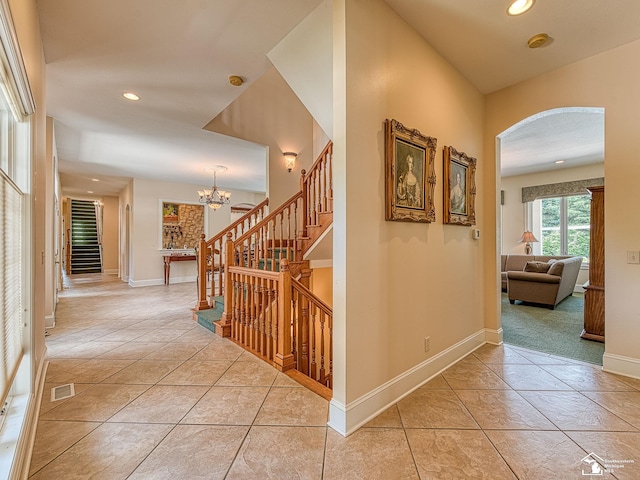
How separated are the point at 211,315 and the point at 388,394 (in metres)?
2.70

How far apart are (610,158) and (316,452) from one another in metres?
3.26

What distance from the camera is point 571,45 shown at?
239 centimetres

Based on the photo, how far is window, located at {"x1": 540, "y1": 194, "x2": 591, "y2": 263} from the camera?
647 centimetres

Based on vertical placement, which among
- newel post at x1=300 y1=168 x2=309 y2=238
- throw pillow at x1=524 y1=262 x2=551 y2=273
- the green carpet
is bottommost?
the green carpet

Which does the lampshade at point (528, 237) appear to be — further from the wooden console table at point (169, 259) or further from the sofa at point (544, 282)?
the wooden console table at point (169, 259)

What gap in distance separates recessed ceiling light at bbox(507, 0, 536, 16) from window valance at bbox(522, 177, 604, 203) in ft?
19.2

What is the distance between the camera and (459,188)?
8.93 feet

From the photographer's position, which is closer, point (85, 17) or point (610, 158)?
point (85, 17)

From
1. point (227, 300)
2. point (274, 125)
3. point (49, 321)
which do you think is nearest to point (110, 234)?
point (49, 321)

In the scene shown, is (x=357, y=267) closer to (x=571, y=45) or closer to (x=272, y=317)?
(x=272, y=317)

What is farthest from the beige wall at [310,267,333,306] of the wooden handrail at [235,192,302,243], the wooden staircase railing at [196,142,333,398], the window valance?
the window valance

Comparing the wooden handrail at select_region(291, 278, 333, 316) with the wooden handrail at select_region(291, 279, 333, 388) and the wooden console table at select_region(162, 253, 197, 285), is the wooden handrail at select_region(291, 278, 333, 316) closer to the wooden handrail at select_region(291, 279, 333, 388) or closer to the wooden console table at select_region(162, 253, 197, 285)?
the wooden handrail at select_region(291, 279, 333, 388)

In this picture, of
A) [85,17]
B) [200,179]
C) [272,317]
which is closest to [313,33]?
[85,17]

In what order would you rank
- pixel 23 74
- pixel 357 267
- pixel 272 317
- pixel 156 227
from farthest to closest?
pixel 156 227 < pixel 272 317 < pixel 357 267 < pixel 23 74
